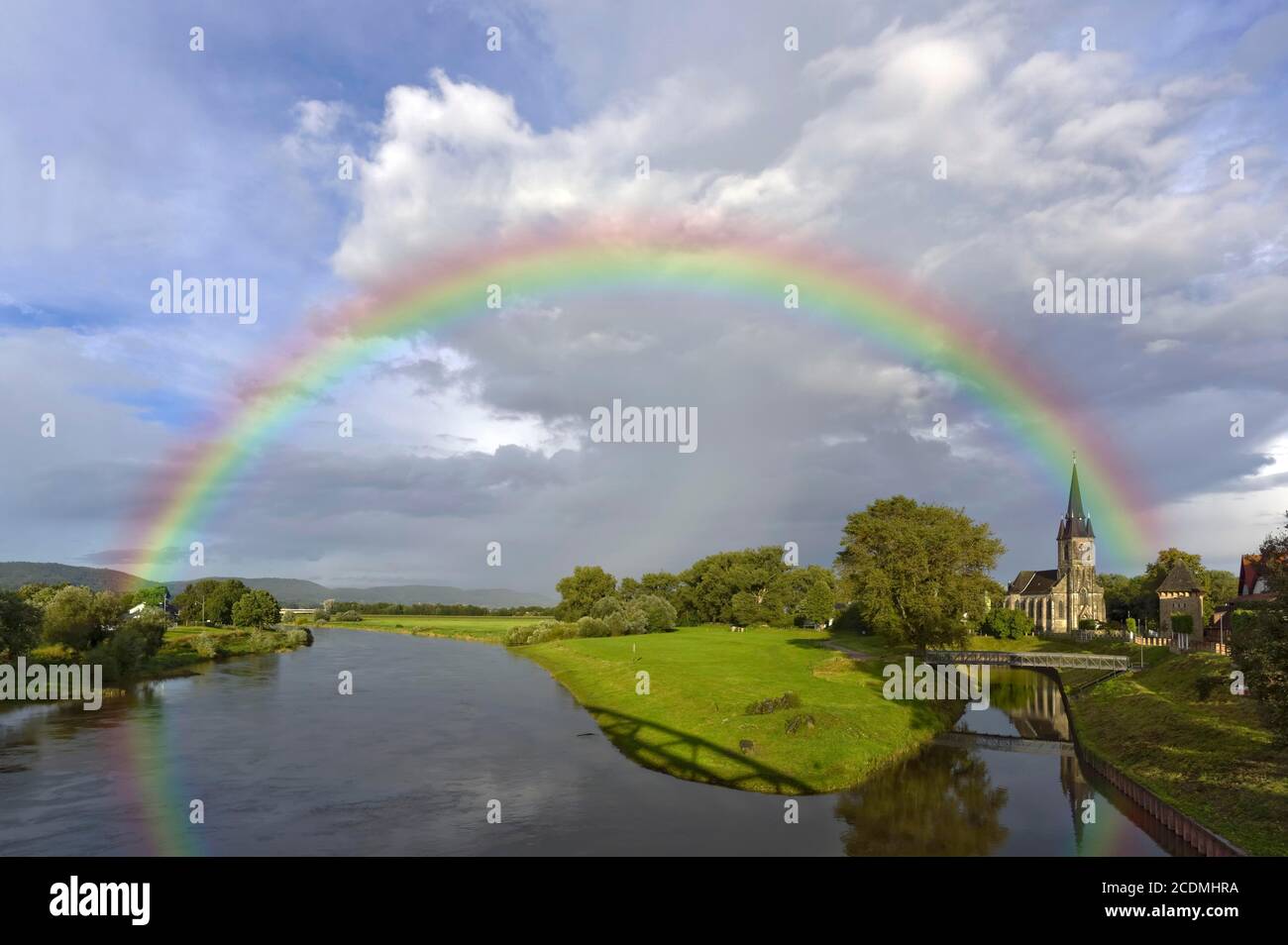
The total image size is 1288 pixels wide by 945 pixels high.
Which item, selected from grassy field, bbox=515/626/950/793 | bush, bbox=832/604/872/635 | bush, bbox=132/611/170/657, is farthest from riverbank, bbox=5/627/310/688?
bush, bbox=832/604/872/635

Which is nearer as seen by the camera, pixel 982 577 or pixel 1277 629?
pixel 1277 629

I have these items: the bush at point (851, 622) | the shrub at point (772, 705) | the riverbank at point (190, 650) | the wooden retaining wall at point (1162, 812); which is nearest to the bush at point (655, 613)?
the bush at point (851, 622)

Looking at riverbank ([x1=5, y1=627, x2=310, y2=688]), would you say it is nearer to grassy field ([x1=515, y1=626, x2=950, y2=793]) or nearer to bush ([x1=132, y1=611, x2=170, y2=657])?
bush ([x1=132, y1=611, x2=170, y2=657])

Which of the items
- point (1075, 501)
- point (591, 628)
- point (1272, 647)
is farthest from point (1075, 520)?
point (1272, 647)

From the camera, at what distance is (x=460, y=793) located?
39.8 metres

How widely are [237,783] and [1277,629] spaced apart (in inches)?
1961

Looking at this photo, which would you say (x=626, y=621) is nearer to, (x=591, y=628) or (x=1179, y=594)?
(x=591, y=628)

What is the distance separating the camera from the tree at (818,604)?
162m

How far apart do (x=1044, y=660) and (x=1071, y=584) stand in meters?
102
